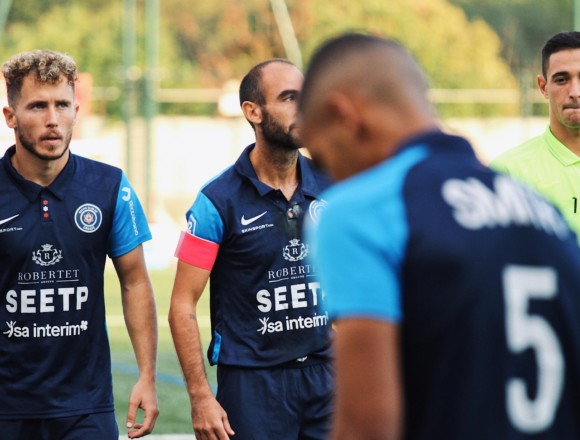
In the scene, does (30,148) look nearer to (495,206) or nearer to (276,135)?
(276,135)

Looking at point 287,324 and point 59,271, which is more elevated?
point 59,271

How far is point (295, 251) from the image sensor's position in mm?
5621

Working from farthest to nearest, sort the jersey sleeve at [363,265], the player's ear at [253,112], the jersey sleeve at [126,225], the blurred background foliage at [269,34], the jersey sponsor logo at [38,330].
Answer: the blurred background foliage at [269,34], the player's ear at [253,112], the jersey sleeve at [126,225], the jersey sponsor logo at [38,330], the jersey sleeve at [363,265]

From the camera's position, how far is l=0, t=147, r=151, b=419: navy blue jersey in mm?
5207

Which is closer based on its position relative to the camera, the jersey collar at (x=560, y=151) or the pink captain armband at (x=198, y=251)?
the pink captain armband at (x=198, y=251)

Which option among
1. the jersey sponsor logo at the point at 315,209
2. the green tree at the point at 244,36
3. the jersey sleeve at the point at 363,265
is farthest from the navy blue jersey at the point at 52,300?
the green tree at the point at 244,36

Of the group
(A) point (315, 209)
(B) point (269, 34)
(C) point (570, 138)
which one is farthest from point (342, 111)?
(B) point (269, 34)

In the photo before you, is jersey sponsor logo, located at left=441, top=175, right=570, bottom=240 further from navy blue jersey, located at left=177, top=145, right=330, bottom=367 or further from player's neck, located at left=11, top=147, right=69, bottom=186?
player's neck, located at left=11, top=147, right=69, bottom=186

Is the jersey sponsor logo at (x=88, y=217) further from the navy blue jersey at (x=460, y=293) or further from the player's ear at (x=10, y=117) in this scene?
the navy blue jersey at (x=460, y=293)

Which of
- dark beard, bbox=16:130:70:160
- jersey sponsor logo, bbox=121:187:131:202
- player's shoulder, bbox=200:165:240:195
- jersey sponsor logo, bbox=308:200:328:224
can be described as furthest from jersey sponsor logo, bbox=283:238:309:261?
dark beard, bbox=16:130:70:160

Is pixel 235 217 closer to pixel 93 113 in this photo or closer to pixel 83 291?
pixel 83 291

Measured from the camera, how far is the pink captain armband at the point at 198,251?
18.0ft

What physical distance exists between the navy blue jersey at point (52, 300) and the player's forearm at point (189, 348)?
1.07 ft

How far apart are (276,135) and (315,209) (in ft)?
1.30
